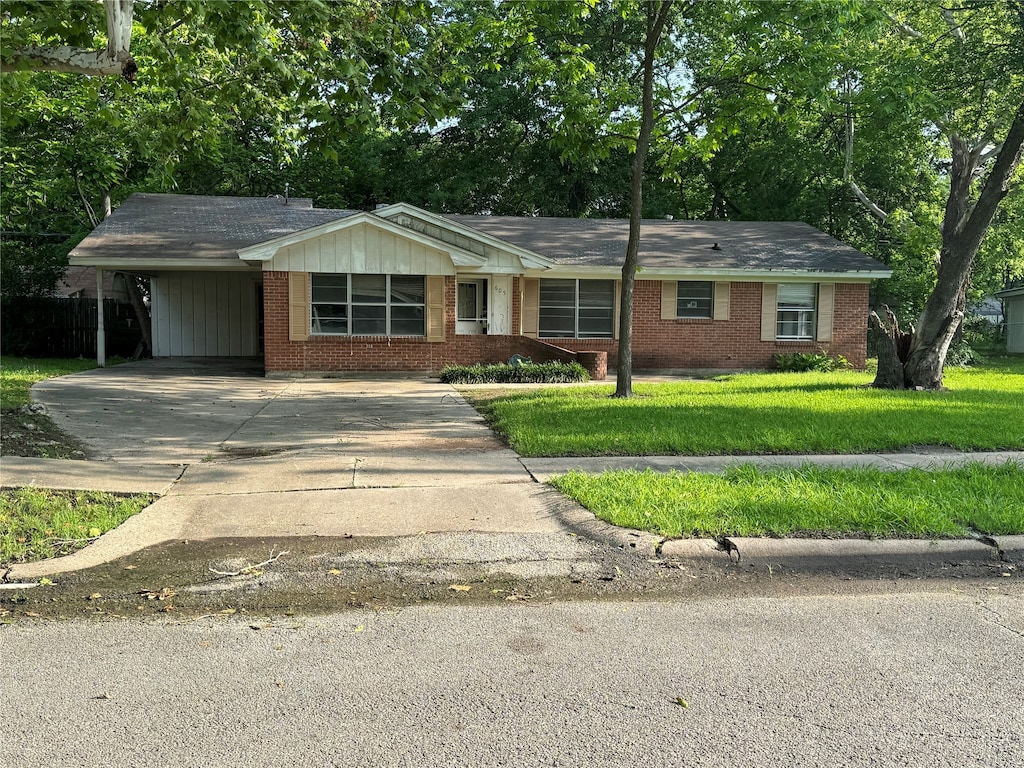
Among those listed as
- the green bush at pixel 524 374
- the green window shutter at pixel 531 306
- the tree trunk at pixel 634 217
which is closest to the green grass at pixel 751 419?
the tree trunk at pixel 634 217

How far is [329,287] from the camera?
1834 cm

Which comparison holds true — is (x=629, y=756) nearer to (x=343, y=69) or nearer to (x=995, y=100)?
(x=343, y=69)

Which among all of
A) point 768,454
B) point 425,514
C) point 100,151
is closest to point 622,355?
point 768,454

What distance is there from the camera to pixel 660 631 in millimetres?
4262

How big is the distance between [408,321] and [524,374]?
3.56 m

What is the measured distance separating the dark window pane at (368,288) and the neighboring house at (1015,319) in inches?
1142

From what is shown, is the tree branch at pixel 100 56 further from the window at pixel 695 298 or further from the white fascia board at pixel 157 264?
the window at pixel 695 298

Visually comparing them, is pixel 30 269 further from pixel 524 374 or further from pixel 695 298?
pixel 695 298

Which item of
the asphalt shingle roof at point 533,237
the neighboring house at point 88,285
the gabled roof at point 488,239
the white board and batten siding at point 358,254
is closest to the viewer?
the white board and batten siding at point 358,254

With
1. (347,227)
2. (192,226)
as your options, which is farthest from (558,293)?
(192,226)

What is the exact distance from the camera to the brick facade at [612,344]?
1805 cm

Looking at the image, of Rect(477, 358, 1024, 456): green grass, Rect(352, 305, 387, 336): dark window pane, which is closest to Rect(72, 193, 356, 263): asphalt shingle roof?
Rect(352, 305, 387, 336): dark window pane

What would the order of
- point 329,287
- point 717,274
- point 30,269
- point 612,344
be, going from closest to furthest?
point 329,287, point 717,274, point 612,344, point 30,269

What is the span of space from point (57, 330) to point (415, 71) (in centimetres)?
1964
